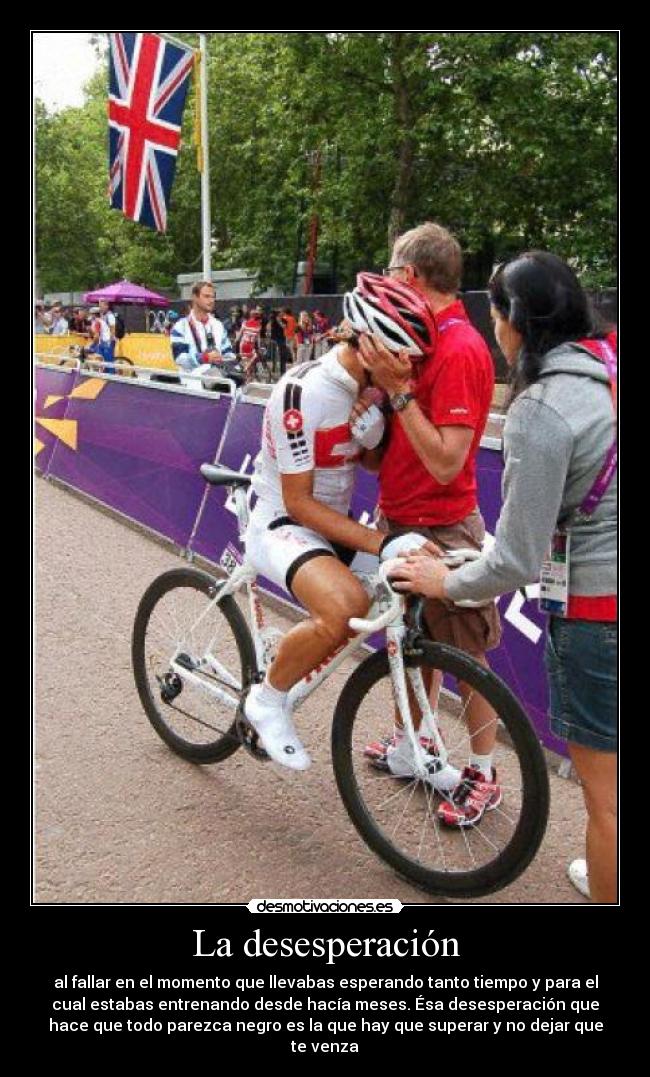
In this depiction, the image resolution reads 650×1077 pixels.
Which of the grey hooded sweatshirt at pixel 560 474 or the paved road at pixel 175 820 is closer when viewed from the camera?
the grey hooded sweatshirt at pixel 560 474

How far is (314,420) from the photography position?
3.07m

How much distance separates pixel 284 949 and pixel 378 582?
118 cm

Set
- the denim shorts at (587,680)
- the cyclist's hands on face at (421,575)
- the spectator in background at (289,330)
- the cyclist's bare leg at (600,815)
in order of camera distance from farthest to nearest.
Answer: the spectator in background at (289,330) < the cyclist's hands on face at (421,575) < the cyclist's bare leg at (600,815) < the denim shorts at (587,680)

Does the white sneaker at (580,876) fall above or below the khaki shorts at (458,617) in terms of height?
below

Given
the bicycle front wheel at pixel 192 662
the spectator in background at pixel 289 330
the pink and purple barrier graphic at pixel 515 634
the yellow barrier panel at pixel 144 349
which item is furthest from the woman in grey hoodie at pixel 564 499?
the spectator in background at pixel 289 330

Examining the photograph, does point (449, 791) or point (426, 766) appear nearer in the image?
point (426, 766)

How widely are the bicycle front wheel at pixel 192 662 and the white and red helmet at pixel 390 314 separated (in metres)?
1.34

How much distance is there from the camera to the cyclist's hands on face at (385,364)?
2.90 metres

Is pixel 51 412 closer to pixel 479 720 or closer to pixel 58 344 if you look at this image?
pixel 479 720

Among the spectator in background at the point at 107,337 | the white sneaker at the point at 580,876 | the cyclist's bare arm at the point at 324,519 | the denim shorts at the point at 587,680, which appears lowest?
the white sneaker at the point at 580,876

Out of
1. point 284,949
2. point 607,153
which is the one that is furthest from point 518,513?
point 607,153

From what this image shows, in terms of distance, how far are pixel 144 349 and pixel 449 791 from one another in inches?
667

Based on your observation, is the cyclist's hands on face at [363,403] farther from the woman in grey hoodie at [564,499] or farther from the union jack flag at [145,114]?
the union jack flag at [145,114]

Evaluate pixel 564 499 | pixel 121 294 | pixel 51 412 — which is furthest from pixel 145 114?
pixel 121 294
